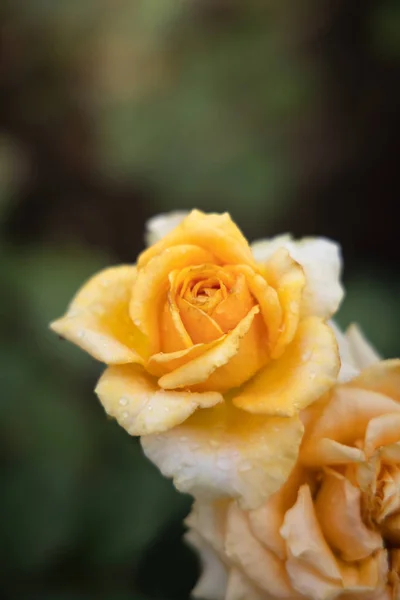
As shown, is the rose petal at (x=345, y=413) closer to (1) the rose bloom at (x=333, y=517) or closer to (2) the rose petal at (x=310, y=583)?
(1) the rose bloom at (x=333, y=517)

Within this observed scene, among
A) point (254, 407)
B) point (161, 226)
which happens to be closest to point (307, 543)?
point (254, 407)

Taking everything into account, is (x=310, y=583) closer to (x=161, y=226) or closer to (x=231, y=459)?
(x=231, y=459)

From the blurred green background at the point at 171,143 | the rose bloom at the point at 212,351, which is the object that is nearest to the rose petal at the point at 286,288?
the rose bloom at the point at 212,351

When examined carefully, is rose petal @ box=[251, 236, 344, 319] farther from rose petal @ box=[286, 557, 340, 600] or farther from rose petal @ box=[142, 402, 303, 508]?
rose petal @ box=[286, 557, 340, 600]

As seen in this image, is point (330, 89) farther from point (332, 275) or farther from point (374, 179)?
point (332, 275)

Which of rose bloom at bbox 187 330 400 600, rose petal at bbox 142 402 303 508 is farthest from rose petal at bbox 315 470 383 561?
rose petal at bbox 142 402 303 508

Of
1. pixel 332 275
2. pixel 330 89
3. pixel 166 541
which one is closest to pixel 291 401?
pixel 332 275
